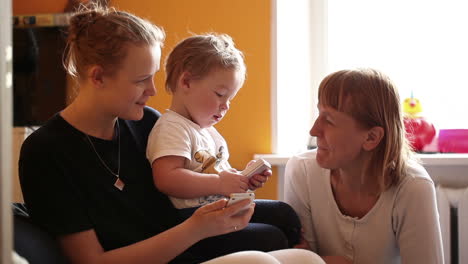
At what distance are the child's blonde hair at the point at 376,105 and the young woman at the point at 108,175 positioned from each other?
1.32 feet

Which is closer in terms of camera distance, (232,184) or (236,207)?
(236,207)

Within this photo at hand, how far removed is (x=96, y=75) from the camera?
1.29m

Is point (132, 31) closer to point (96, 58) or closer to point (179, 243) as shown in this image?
point (96, 58)

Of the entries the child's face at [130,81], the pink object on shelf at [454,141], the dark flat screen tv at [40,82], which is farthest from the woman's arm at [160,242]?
the dark flat screen tv at [40,82]

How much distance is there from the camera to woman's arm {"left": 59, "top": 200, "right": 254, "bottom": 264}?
3.90 ft

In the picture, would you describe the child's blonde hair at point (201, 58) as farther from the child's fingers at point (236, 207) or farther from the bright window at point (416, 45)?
the bright window at point (416, 45)

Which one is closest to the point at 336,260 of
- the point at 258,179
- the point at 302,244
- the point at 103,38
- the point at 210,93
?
the point at 302,244

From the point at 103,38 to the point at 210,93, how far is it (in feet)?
1.10

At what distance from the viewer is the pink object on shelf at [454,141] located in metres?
2.24

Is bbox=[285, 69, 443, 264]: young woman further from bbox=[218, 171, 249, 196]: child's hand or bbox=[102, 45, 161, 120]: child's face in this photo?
bbox=[102, 45, 161, 120]: child's face

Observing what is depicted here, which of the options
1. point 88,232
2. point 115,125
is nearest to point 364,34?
point 115,125

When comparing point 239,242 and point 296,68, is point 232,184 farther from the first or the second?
point 296,68

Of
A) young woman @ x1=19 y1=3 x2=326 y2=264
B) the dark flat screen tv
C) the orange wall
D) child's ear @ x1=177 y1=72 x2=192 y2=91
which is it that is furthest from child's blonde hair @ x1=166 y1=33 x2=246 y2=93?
the dark flat screen tv

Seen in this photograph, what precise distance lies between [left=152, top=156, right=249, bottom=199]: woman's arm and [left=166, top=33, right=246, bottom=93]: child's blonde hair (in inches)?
10.4
